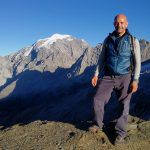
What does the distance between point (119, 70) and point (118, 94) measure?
0.78m

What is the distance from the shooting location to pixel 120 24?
993 cm

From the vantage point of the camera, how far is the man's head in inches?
392

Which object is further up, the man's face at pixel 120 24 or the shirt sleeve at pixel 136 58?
the man's face at pixel 120 24

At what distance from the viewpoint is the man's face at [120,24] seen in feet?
32.7

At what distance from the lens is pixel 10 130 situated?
1185 cm

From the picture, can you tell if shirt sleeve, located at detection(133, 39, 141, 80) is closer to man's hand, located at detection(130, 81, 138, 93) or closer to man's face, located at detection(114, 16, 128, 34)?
man's hand, located at detection(130, 81, 138, 93)

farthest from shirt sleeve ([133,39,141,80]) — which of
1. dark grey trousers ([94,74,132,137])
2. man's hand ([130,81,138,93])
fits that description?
dark grey trousers ([94,74,132,137])

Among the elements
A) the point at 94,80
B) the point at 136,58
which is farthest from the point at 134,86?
the point at 94,80

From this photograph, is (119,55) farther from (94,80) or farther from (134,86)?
(94,80)

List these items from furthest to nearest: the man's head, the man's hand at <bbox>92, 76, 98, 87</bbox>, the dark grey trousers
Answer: the man's hand at <bbox>92, 76, 98, 87</bbox>, the dark grey trousers, the man's head

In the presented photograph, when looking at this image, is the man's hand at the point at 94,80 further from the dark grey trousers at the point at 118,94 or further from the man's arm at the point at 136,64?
the man's arm at the point at 136,64

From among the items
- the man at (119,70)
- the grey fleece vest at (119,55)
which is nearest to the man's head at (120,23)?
the man at (119,70)

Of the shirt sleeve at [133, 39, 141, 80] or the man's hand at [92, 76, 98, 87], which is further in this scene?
the man's hand at [92, 76, 98, 87]

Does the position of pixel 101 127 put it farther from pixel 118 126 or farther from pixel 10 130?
pixel 10 130
